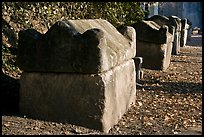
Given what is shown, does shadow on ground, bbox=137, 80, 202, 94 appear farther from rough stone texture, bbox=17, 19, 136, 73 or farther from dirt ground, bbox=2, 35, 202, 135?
rough stone texture, bbox=17, 19, 136, 73

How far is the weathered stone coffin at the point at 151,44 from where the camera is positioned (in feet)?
43.7

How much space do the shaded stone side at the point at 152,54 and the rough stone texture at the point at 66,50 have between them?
7.22 meters

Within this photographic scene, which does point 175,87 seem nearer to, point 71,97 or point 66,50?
point 71,97

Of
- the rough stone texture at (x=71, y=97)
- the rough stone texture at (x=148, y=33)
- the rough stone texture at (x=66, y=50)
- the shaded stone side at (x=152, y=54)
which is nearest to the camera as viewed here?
the rough stone texture at (x=66, y=50)

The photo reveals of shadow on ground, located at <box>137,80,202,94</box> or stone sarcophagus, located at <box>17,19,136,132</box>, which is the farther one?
shadow on ground, located at <box>137,80,202,94</box>

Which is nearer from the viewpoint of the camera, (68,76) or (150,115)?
(68,76)

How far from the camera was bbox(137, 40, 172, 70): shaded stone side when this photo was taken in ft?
44.4

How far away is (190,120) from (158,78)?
4.70 meters

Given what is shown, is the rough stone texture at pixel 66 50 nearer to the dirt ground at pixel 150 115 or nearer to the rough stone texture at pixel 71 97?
the rough stone texture at pixel 71 97

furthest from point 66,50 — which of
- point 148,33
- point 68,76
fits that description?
point 148,33

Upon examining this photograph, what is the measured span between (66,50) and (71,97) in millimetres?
630

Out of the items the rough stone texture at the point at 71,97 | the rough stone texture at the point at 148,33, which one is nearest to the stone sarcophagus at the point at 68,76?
the rough stone texture at the point at 71,97

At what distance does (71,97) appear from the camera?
20.0ft

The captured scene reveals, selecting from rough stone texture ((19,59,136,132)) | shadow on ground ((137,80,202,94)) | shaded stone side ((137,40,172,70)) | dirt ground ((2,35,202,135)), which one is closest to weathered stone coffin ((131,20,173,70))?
shaded stone side ((137,40,172,70))
